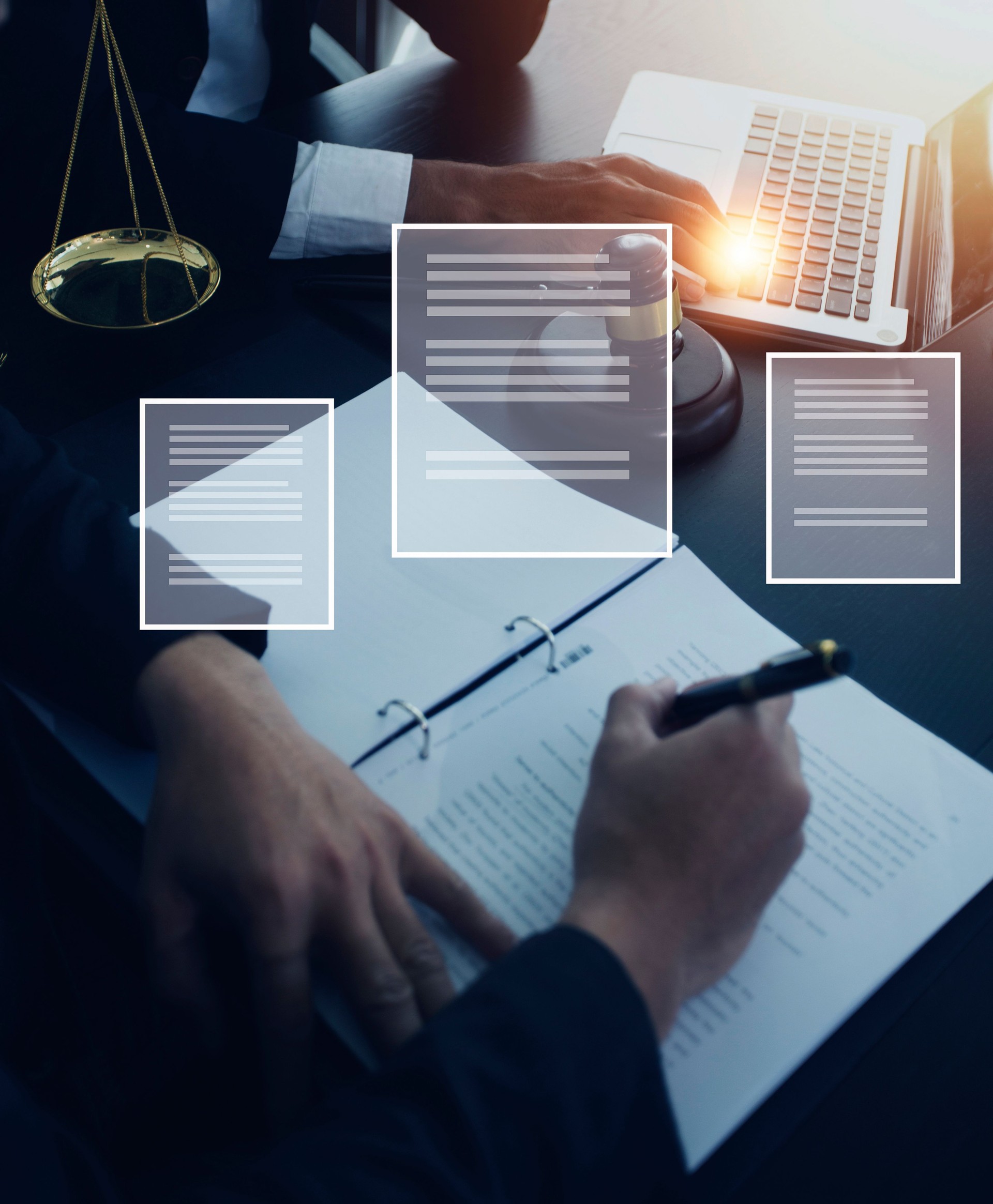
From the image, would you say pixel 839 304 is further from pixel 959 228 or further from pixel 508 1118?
pixel 508 1118

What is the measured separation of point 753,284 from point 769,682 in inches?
19.8

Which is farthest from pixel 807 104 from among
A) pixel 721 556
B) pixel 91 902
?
pixel 91 902

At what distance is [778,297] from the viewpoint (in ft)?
2.68

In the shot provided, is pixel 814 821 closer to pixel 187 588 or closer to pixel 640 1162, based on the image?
pixel 640 1162

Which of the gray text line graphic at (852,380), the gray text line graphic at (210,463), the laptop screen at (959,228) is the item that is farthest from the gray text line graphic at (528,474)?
the laptop screen at (959,228)

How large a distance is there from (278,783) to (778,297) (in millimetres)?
616

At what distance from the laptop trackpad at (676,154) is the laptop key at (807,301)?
0.62 feet

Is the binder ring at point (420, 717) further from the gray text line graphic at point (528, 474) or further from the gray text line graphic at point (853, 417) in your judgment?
the gray text line graphic at point (853, 417)

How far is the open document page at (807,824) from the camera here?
17.1 inches

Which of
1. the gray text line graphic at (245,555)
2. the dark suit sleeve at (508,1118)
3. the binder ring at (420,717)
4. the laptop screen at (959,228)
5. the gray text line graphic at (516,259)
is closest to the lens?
the dark suit sleeve at (508,1118)

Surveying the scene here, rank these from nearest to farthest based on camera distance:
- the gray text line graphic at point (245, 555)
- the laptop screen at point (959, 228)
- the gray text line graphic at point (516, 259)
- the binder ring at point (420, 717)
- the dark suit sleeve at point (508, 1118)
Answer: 1. the dark suit sleeve at point (508, 1118)
2. the binder ring at point (420, 717)
3. the gray text line graphic at point (245, 555)
4. the laptop screen at point (959, 228)
5. the gray text line graphic at point (516, 259)

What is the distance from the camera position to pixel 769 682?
1.52 ft
